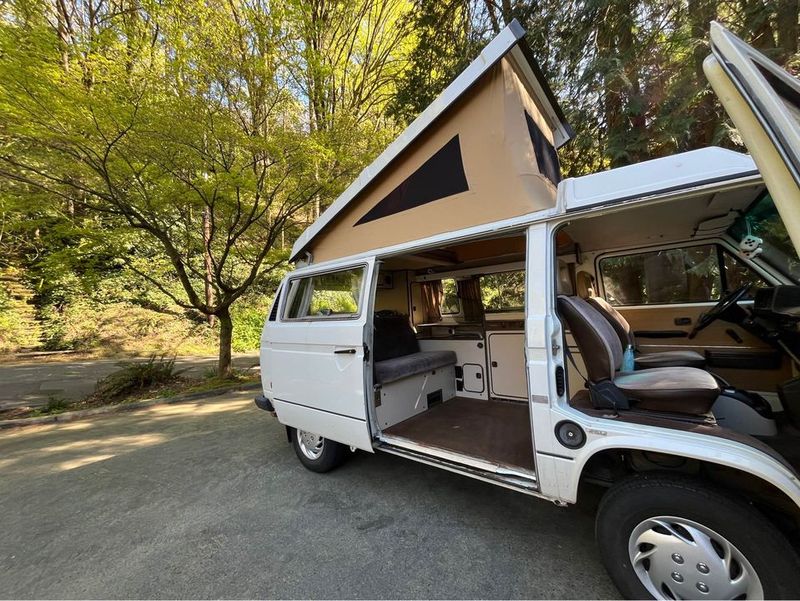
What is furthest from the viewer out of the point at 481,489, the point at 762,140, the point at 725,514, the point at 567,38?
the point at 567,38

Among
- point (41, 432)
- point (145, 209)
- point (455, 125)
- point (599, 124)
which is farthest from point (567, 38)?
point (41, 432)

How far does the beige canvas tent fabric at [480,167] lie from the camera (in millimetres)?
2332

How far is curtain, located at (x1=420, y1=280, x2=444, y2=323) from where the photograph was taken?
16.7 feet

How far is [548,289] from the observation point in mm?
1975

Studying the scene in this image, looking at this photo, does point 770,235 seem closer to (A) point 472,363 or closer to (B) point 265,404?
(A) point 472,363

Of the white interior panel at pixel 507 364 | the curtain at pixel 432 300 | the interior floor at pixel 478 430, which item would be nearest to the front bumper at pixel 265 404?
the interior floor at pixel 478 430

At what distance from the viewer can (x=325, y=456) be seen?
11.0 ft

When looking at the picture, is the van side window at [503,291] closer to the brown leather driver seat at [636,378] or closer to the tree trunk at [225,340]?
the brown leather driver seat at [636,378]

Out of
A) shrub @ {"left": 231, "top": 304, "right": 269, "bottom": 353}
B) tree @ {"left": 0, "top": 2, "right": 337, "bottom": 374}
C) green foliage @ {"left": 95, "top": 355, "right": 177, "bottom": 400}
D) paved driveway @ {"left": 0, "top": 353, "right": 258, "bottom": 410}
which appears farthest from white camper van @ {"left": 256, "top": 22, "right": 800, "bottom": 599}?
shrub @ {"left": 231, "top": 304, "right": 269, "bottom": 353}

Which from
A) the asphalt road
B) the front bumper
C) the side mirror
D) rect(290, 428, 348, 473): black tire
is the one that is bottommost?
the asphalt road

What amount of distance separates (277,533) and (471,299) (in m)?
3.36

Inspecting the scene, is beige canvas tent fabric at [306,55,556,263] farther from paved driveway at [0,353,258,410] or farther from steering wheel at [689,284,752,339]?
paved driveway at [0,353,258,410]

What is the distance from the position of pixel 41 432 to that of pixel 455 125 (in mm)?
7429

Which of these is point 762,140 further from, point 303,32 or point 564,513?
point 303,32
